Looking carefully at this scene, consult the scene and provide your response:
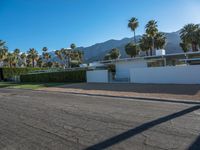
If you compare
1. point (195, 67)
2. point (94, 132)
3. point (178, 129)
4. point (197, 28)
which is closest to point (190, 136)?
point (178, 129)

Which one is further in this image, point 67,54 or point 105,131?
point 67,54

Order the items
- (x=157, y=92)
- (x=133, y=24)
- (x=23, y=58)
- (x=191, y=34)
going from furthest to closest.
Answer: (x=23, y=58), (x=133, y=24), (x=191, y=34), (x=157, y=92)

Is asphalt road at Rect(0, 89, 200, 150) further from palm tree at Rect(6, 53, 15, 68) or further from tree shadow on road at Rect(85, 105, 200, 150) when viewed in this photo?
palm tree at Rect(6, 53, 15, 68)

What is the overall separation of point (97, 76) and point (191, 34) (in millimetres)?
25578

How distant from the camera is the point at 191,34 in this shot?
44.8 m

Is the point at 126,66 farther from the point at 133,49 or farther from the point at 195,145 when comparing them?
the point at 195,145

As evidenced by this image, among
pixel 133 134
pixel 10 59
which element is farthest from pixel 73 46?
pixel 133 134

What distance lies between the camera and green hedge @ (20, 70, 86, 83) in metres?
32.6

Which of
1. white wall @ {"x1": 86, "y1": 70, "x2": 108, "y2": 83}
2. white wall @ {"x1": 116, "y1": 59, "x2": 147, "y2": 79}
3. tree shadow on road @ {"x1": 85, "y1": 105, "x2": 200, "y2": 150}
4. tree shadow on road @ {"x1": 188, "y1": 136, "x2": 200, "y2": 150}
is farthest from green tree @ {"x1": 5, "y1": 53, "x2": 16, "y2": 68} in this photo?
tree shadow on road @ {"x1": 188, "y1": 136, "x2": 200, "y2": 150}

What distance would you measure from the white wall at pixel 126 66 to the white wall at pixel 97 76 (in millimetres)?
4193

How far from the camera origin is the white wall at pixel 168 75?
65.8 feet

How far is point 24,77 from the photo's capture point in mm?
46031

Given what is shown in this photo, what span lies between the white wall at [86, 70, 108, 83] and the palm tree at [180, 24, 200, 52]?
24843 millimetres

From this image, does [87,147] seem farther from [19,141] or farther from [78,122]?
[78,122]
